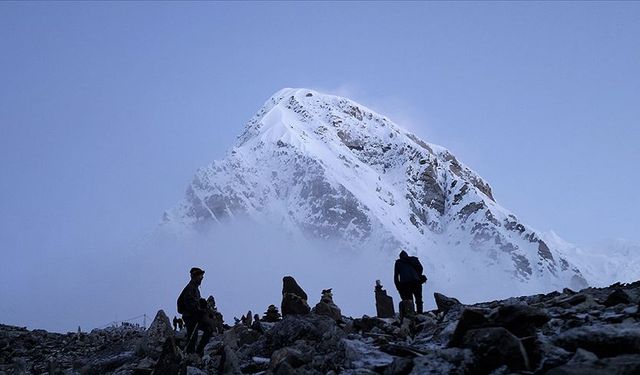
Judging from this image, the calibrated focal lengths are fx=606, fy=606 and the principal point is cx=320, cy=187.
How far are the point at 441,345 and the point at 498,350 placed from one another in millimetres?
1849

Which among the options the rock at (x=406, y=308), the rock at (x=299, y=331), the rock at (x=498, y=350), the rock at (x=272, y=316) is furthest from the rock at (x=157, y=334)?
the rock at (x=498, y=350)

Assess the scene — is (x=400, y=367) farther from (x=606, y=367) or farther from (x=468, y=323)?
(x=606, y=367)

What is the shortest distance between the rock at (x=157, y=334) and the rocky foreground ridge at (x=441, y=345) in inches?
2.9

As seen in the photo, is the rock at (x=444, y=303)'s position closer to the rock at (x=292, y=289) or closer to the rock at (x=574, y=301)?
the rock at (x=574, y=301)

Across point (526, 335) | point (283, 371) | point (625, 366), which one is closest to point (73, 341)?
point (283, 371)

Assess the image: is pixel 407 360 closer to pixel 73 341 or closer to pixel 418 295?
pixel 418 295

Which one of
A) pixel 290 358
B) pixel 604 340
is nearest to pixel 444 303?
pixel 290 358

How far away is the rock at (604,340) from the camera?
564cm

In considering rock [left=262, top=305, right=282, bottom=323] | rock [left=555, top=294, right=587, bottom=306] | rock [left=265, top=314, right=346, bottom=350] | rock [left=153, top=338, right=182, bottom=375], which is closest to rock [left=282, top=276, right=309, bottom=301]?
rock [left=262, top=305, right=282, bottom=323]

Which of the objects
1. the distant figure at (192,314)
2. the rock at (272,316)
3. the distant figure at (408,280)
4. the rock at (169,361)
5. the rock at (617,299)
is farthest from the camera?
the rock at (272,316)

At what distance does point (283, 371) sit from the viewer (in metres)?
7.32

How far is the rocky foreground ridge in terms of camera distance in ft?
19.3

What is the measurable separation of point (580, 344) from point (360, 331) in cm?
540

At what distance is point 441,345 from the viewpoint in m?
7.83
